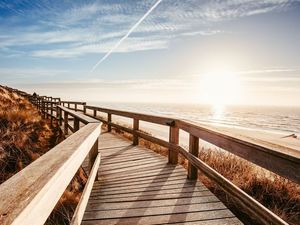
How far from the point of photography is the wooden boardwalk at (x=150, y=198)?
10.9ft

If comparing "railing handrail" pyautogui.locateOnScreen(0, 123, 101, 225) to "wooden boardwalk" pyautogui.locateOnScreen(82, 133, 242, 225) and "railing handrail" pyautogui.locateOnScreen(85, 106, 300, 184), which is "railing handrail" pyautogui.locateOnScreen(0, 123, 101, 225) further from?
"wooden boardwalk" pyautogui.locateOnScreen(82, 133, 242, 225)

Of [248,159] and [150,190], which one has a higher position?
[248,159]

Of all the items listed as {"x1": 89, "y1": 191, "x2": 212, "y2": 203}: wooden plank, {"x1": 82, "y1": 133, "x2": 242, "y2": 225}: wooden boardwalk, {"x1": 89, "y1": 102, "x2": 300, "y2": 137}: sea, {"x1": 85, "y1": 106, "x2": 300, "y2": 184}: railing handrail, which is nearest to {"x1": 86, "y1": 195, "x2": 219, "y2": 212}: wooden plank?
{"x1": 82, "y1": 133, "x2": 242, "y2": 225}: wooden boardwalk

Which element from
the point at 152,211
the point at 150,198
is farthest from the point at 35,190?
the point at 150,198

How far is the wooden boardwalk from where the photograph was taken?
3.33 m

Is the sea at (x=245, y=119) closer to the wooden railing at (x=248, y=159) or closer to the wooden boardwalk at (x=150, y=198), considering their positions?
the wooden boardwalk at (x=150, y=198)

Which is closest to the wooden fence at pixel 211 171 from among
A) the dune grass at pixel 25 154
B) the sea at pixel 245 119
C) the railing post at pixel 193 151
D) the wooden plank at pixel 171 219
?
the railing post at pixel 193 151

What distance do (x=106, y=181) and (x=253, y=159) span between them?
277cm

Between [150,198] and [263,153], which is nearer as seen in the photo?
[263,153]

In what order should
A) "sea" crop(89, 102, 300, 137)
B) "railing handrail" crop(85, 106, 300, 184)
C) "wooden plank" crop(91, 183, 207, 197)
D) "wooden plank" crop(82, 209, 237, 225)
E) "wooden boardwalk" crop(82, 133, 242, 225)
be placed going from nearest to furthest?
"railing handrail" crop(85, 106, 300, 184)
"wooden plank" crop(82, 209, 237, 225)
"wooden boardwalk" crop(82, 133, 242, 225)
"wooden plank" crop(91, 183, 207, 197)
"sea" crop(89, 102, 300, 137)

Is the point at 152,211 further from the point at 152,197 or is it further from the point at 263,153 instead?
the point at 263,153

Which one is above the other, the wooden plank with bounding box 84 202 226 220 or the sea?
the wooden plank with bounding box 84 202 226 220

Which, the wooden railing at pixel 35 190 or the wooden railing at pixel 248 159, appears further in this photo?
the wooden railing at pixel 248 159

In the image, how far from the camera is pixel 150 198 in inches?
156
